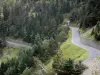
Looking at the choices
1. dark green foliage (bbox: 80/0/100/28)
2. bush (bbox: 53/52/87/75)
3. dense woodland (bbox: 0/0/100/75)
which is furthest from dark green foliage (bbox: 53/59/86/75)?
dark green foliage (bbox: 80/0/100/28)

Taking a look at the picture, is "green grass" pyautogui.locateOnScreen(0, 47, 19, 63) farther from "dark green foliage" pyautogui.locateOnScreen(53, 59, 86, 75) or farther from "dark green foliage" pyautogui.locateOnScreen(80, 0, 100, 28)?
"dark green foliage" pyautogui.locateOnScreen(53, 59, 86, 75)

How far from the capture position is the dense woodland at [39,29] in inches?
2133

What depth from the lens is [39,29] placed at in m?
110

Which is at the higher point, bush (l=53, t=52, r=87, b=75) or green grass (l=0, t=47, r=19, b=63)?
bush (l=53, t=52, r=87, b=75)

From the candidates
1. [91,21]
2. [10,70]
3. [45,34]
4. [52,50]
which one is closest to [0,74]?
[10,70]

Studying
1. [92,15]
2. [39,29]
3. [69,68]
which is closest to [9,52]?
[39,29]

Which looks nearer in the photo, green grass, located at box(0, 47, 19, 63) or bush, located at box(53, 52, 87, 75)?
bush, located at box(53, 52, 87, 75)

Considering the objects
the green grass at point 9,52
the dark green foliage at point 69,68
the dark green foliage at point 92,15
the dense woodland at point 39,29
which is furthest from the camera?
the green grass at point 9,52

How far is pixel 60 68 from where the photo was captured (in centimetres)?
3014

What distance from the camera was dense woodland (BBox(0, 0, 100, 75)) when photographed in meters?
54.2

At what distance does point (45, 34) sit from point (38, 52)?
147 ft

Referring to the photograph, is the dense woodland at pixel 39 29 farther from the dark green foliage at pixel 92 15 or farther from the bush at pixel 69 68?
the bush at pixel 69 68

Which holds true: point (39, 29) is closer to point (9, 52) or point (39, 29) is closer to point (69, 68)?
point (9, 52)

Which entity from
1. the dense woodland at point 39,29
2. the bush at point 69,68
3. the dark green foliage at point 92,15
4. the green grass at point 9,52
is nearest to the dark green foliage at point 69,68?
the bush at point 69,68
